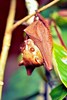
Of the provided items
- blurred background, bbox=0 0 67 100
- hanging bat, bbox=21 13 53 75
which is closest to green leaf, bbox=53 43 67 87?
hanging bat, bbox=21 13 53 75

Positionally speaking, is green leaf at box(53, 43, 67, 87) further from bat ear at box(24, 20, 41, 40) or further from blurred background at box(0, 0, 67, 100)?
blurred background at box(0, 0, 67, 100)

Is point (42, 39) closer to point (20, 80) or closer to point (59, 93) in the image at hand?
point (59, 93)

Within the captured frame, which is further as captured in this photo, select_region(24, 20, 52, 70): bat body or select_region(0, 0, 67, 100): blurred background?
select_region(0, 0, 67, 100): blurred background

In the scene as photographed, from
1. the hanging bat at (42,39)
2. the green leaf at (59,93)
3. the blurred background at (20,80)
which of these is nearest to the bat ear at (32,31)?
the hanging bat at (42,39)

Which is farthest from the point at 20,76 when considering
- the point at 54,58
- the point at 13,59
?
the point at 54,58

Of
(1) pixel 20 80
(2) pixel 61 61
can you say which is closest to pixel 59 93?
(2) pixel 61 61

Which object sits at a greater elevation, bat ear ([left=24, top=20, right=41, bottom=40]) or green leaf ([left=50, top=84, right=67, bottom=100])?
bat ear ([left=24, top=20, right=41, bottom=40])
